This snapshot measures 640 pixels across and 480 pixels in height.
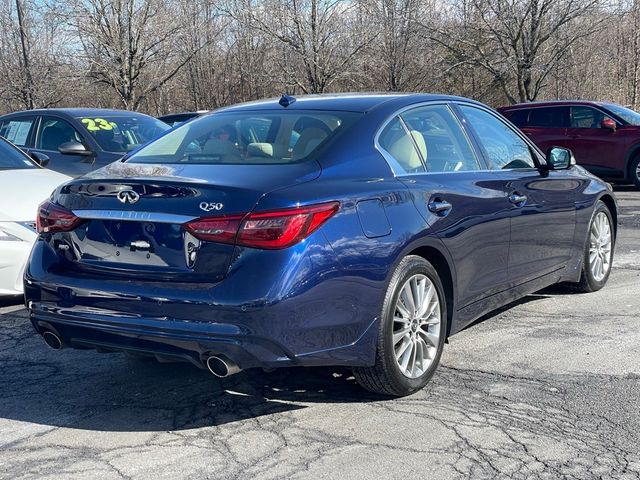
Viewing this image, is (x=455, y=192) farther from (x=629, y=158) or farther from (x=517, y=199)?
(x=629, y=158)

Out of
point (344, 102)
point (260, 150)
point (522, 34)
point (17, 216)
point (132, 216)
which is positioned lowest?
point (17, 216)

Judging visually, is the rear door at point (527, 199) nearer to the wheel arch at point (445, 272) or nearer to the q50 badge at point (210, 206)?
the wheel arch at point (445, 272)

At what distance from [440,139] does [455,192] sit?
0.42m

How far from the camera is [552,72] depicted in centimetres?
2364

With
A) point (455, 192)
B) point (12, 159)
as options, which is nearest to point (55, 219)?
point (455, 192)

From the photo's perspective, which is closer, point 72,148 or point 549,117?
point 72,148

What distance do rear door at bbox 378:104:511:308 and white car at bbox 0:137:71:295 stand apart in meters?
3.15

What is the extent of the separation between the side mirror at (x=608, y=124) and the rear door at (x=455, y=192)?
10143 millimetres

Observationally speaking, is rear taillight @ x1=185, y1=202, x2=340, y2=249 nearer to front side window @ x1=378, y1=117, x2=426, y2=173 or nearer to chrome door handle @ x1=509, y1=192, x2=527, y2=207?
front side window @ x1=378, y1=117, x2=426, y2=173

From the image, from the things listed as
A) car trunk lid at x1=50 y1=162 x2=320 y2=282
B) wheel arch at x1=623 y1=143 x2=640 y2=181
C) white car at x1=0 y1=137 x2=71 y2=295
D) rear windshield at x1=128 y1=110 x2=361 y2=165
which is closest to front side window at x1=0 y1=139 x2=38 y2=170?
white car at x1=0 y1=137 x2=71 y2=295

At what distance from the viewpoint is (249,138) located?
14.5 ft

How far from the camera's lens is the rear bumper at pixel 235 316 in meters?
3.49

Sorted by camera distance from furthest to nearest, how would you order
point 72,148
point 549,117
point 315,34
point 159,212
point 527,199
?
1. point 315,34
2. point 549,117
3. point 72,148
4. point 527,199
5. point 159,212

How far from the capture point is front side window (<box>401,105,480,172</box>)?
181 inches
